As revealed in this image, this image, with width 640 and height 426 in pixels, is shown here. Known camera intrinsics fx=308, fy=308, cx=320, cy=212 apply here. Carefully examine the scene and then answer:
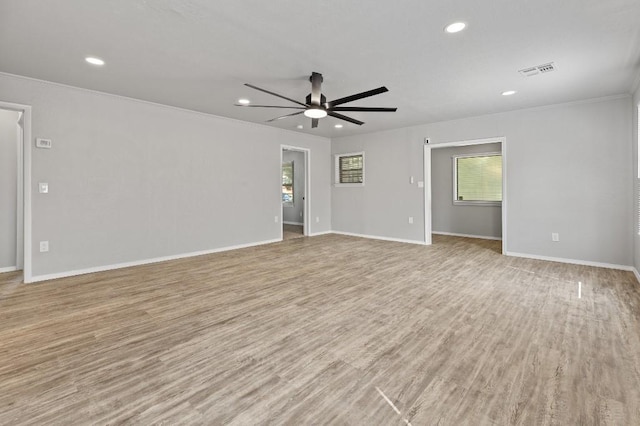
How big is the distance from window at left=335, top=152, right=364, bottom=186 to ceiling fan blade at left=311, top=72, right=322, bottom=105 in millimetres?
4026

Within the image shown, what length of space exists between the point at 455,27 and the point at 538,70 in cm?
164

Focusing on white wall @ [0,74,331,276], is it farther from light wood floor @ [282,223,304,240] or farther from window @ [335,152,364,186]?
window @ [335,152,364,186]

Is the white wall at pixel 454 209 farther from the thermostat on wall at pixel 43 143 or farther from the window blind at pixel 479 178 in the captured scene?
the thermostat on wall at pixel 43 143

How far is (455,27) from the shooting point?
8.52ft

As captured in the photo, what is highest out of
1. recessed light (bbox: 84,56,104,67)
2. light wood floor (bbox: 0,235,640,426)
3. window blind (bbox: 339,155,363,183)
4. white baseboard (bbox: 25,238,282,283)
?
recessed light (bbox: 84,56,104,67)

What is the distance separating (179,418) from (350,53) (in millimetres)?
3209

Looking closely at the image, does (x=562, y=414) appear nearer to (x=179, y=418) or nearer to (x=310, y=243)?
(x=179, y=418)

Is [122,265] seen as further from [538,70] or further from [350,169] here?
[538,70]

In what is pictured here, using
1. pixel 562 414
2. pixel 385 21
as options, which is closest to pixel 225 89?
pixel 385 21

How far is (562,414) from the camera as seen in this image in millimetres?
1562

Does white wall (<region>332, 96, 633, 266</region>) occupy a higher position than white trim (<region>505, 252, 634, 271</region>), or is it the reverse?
white wall (<region>332, 96, 633, 266</region>)

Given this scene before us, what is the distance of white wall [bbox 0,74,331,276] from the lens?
4.03 metres

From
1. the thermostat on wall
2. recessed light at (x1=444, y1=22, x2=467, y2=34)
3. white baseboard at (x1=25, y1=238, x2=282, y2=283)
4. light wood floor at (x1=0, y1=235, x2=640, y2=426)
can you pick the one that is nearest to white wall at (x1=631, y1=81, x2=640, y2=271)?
light wood floor at (x1=0, y1=235, x2=640, y2=426)

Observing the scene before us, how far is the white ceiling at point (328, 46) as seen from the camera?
2369 millimetres
